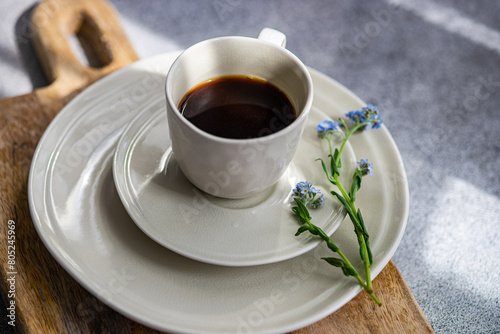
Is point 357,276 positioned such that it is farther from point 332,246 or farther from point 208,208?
point 208,208

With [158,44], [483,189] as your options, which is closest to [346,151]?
[483,189]

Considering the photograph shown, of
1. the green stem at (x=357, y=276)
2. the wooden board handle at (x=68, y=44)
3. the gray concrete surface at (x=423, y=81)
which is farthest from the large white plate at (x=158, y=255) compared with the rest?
the gray concrete surface at (x=423, y=81)

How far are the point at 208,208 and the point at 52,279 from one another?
218 millimetres

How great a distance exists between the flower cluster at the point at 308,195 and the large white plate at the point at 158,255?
51 millimetres

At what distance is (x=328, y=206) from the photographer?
624 millimetres

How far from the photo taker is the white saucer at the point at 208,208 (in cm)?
57

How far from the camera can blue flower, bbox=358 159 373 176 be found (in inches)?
26.7

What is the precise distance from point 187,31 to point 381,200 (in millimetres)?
802

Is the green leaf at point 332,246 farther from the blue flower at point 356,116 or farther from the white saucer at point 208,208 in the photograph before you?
the blue flower at point 356,116

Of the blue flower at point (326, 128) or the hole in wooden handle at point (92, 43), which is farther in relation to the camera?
the hole in wooden handle at point (92, 43)

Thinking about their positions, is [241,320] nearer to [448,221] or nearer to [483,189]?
[448,221]

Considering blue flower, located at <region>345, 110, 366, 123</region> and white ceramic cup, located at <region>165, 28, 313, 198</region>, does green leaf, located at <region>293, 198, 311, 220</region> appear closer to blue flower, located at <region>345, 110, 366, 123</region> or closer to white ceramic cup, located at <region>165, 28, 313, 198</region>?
white ceramic cup, located at <region>165, 28, 313, 198</region>

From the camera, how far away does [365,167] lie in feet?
2.25

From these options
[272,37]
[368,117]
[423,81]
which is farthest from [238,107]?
[423,81]
